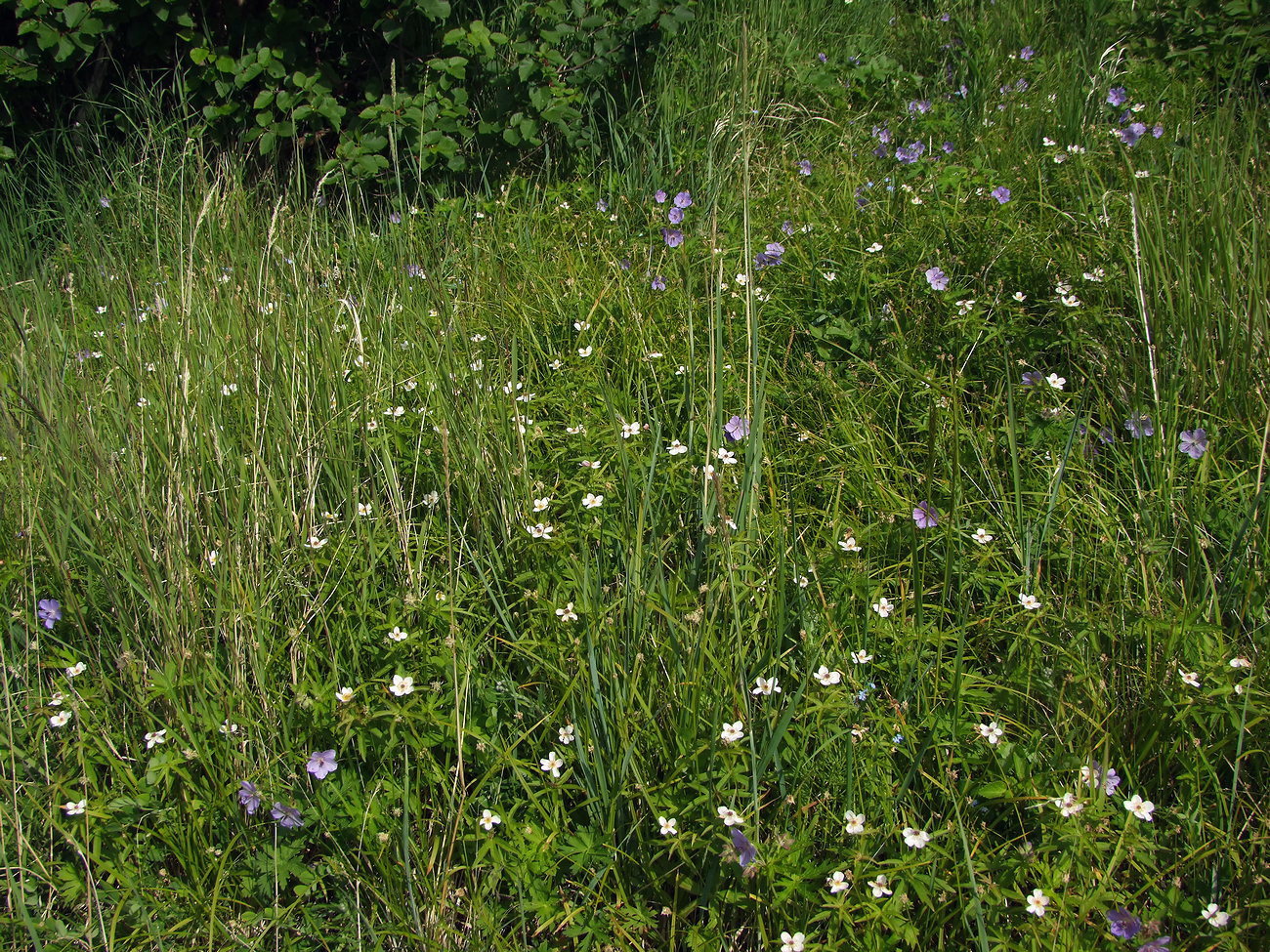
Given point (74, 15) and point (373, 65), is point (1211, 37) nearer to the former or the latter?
point (373, 65)

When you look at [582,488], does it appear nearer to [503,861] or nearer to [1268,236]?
[503,861]

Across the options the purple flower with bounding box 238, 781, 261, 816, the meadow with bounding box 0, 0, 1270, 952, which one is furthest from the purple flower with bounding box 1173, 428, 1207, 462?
the purple flower with bounding box 238, 781, 261, 816

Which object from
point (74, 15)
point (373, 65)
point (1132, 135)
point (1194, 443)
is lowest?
point (1194, 443)

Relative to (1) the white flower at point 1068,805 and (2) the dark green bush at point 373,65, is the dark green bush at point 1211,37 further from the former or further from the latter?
(1) the white flower at point 1068,805

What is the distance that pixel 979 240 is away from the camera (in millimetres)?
2896

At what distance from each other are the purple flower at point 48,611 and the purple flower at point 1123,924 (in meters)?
2.06

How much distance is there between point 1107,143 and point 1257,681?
2.37 metres

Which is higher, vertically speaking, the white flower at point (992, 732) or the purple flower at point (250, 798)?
the white flower at point (992, 732)

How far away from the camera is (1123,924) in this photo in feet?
Answer: 4.58

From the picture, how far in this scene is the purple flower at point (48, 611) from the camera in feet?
6.30

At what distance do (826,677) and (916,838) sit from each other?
321mm

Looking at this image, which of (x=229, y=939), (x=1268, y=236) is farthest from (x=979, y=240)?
(x=229, y=939)

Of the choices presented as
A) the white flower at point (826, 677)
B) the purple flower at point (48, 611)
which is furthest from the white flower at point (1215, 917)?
the purple flower at point (48, 611)

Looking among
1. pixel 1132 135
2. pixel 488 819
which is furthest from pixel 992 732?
pixel 1132 135
